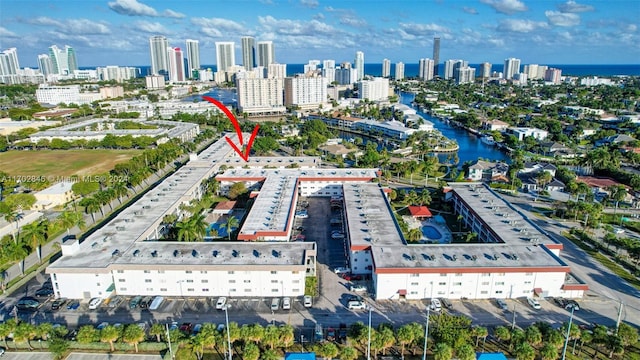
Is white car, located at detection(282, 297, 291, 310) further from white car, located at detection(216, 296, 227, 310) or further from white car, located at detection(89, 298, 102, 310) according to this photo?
white car, located at detection(89, 298, 102, 310)

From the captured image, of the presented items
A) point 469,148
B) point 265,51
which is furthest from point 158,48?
point 469,148

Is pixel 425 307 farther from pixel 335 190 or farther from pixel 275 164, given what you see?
pixel 275 164

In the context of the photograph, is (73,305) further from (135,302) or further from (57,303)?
(135,302)

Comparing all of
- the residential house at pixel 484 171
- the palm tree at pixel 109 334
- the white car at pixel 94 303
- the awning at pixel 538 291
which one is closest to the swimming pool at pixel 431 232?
the awning at pixel 538 291

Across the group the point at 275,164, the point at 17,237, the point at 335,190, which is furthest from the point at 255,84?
the point at 17,237

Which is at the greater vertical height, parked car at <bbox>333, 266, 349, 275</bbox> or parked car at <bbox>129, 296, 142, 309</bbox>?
parked car at <bbox>333, 266, 349, 275</bbox>

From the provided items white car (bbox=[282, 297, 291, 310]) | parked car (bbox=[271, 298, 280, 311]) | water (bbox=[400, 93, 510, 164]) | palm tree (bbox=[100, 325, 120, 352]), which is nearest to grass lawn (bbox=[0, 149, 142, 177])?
palm tree (bbox=[100, 325, 120, 352])
